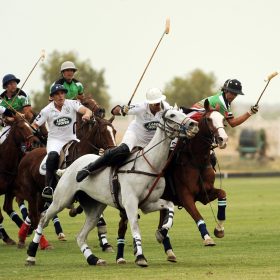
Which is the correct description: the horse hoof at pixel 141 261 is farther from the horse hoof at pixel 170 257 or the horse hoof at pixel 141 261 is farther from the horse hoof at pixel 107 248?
the horse hoof at pixel 107 248

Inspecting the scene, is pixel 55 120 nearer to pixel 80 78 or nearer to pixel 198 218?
pixel 198 218

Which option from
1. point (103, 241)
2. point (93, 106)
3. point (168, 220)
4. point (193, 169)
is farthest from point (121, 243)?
point (93, 106)

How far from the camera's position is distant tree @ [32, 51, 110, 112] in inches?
2844

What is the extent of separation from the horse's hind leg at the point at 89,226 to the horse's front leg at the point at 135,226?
82cm

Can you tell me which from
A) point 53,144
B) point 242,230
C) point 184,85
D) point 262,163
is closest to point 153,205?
point 53,144

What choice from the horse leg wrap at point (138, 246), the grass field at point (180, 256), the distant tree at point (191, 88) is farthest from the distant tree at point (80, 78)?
the horse leg wrap at point (138, 246)

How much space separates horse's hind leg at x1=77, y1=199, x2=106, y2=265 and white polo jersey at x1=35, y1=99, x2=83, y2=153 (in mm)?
2639

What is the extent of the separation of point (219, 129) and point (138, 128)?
4.00ft

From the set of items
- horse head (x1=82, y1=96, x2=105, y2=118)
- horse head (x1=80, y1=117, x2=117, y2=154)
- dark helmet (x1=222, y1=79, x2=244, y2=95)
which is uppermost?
dark helmet (x1=222, y1=79, x2=244, y2=95)

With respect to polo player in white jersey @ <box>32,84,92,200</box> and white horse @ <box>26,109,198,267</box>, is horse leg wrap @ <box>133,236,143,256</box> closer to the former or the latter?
white horse @ <box>26,109,198,267</box>

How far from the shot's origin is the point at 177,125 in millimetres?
14539

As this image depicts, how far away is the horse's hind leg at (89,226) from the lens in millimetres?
15077

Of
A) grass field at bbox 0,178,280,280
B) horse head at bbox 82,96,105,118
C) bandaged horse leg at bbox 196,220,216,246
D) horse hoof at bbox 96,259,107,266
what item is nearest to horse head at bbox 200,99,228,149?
bandaged horse leg at bbox 196,220,216,246

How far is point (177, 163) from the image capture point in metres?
16.3
